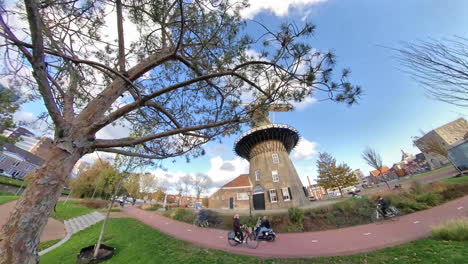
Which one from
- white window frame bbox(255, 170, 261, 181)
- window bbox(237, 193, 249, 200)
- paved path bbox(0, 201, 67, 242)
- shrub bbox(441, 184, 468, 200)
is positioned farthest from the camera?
window bbox(237, 193, 249, 200)

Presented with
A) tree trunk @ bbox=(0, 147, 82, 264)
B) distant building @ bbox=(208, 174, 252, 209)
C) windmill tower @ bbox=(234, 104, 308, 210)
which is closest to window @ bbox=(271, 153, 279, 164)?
windmill tower @ bbox=(234, 104, 308, 210)

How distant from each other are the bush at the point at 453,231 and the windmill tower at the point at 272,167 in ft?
42.8

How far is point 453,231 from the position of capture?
6.07 m

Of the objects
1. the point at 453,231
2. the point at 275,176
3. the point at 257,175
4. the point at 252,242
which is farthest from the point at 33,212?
the point at 257,175

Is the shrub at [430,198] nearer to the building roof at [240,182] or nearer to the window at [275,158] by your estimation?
the window at [275,158]

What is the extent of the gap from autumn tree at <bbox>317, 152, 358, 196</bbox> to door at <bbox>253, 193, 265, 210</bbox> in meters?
9.40

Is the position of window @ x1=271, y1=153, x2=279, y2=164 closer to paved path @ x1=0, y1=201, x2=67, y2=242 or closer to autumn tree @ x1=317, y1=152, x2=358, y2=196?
autumn tree @ x1=317, y1=152, x2=358, y2=196

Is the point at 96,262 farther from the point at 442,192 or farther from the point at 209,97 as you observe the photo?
the point at 442,192

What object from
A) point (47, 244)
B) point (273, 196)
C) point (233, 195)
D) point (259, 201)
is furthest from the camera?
point (233, 195)

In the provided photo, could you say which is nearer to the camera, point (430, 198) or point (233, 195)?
point (430, 198)

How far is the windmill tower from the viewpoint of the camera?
19.5 metres

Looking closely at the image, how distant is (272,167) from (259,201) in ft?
14.5

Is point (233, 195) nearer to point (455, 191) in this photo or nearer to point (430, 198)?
point (430, 198)

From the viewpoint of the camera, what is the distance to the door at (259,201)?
20150mm
